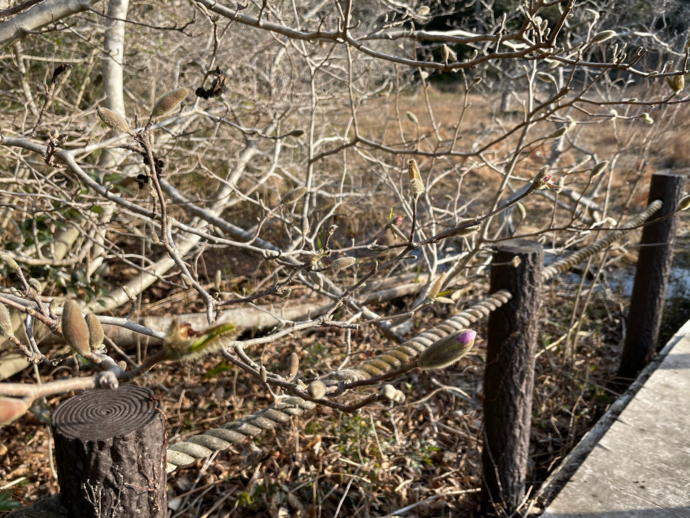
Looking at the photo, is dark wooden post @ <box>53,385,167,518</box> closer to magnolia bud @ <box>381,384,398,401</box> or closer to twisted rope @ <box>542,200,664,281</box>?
magnolia bud @ <box>381,384,398,401</box>

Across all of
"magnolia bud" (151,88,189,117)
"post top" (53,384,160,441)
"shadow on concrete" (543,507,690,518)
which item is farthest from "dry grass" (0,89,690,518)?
"magnolia bud" (151,88,189,117)

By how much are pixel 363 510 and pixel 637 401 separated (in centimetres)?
134

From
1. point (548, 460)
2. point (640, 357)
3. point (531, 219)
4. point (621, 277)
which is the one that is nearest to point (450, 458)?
point (548, 460)

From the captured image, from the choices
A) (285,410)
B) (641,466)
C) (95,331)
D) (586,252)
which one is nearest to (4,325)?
(95,331)

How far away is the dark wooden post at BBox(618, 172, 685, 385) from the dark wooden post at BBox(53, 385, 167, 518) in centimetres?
304

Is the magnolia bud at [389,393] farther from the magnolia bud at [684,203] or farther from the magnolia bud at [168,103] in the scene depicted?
the magnolia bud at [684,203]

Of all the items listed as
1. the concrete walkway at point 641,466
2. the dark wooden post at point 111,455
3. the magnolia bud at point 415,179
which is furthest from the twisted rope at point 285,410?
the concrete walkway at point 641,466

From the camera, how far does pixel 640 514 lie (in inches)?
72.9

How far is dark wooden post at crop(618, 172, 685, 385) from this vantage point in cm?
312

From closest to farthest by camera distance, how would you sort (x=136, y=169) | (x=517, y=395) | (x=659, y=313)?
(x=517, y=395) → (x=659, y=313) → (x=136, y=169)

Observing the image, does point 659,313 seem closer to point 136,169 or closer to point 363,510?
point 363,510

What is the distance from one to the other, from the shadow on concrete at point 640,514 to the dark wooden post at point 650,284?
58.9 inches

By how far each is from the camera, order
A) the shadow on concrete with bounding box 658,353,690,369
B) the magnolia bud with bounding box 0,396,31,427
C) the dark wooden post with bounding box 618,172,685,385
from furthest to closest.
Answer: the dark wooden post with bounding box 618,172,685,385, the shadow on concrete with bounding box 658,353,690,369, the magnolia bud with bounding box 0,396,31,427

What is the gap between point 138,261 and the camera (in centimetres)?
465
